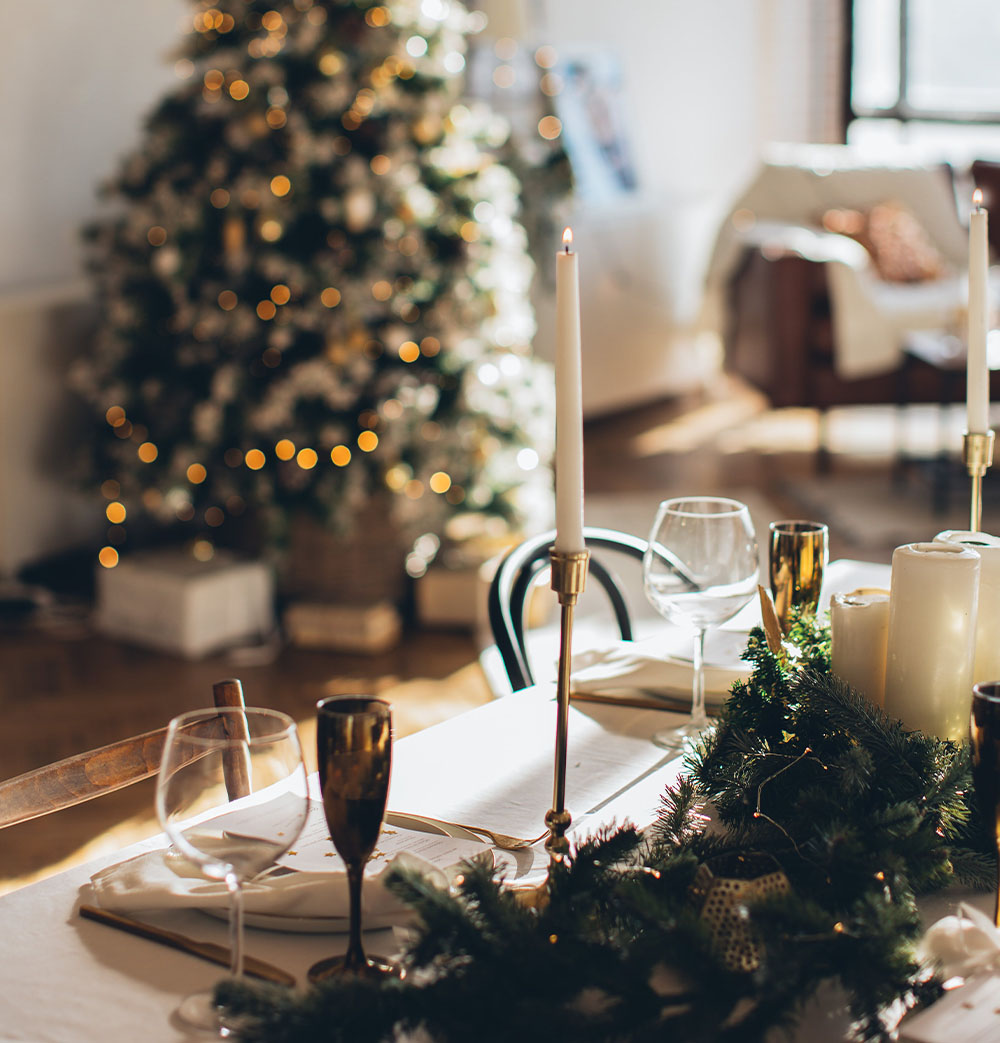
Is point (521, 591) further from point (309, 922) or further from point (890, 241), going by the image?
point (890, 241)

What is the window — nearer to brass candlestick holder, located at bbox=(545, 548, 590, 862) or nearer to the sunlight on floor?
the sunlight on floor

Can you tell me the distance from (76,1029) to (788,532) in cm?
73

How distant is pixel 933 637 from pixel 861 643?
69 millimetres

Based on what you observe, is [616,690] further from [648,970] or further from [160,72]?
[160,72]

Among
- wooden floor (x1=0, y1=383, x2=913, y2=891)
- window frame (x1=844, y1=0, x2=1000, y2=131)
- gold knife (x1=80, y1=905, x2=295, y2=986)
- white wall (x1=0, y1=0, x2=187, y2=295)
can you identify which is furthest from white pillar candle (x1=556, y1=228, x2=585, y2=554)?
window frame (x1=844, y1=0, x2=1000, y2=131)

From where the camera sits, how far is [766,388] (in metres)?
5.12

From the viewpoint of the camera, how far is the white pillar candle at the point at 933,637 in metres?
0.89

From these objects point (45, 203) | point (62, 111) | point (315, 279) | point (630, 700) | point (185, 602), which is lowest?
point (185, 602)

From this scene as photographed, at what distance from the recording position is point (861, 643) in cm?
96

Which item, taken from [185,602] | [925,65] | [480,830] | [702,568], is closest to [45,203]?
[185,602]

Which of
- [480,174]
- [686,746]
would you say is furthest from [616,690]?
[480,174]

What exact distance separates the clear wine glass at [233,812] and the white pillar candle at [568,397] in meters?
0.22

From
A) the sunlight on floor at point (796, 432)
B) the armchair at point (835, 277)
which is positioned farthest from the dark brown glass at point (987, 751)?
the sunlight on floor at point (796, 432)

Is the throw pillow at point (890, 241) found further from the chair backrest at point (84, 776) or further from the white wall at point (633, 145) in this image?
the chair backrest at point (84, 776)
